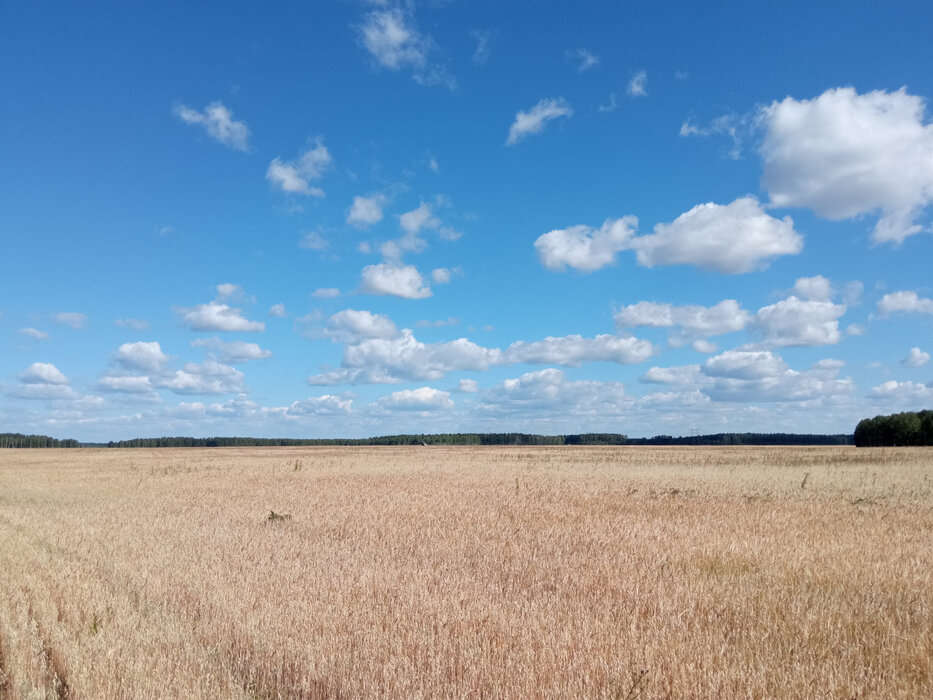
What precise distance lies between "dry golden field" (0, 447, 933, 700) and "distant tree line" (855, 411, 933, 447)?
114 m

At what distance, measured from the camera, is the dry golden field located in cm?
621

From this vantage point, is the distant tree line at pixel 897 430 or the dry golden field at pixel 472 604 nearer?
the dry golden field at pixel 472 604

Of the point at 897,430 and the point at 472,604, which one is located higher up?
the point at 897,430

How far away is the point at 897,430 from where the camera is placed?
11512 centimetres

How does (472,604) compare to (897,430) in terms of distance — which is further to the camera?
(897,430)

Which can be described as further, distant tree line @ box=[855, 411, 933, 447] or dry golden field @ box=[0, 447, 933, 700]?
distant tree line @ box=[855, 411, 933, 447]

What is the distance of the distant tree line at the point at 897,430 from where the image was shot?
110 meters

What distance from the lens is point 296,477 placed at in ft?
109

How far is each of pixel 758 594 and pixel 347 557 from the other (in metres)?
7.00

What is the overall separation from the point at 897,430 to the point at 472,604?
132 metres

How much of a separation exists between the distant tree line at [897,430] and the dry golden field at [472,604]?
113636mm

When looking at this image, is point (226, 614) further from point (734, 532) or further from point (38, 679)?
point (734, 532)

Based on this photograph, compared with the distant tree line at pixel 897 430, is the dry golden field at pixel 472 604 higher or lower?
lower

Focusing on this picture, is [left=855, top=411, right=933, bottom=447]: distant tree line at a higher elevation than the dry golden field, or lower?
higher
